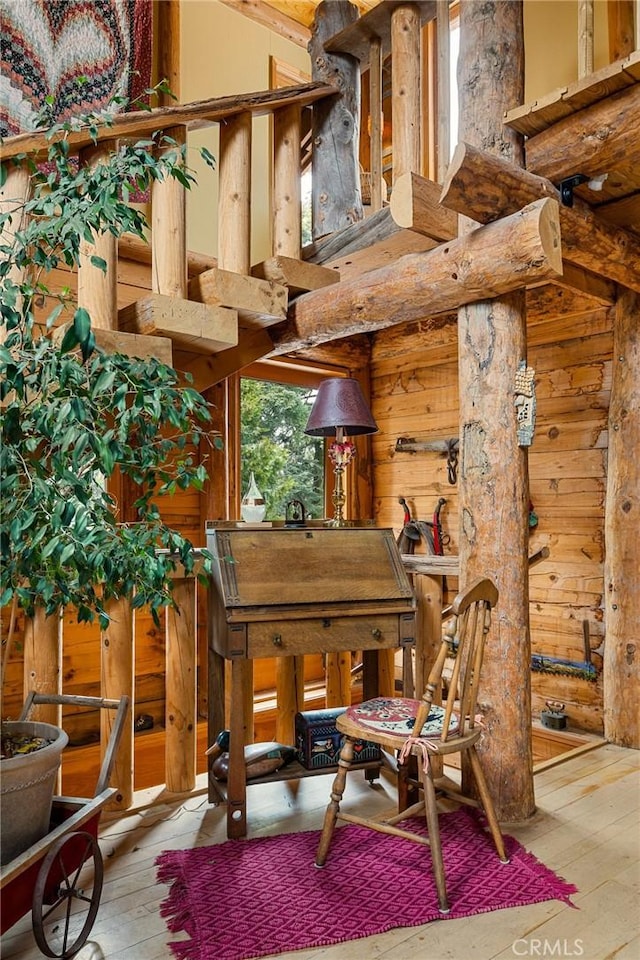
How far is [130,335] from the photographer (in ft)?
7.57

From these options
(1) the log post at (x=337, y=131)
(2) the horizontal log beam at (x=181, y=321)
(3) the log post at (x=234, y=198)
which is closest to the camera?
(2) the horizontal log beam at (x=181, y=321)

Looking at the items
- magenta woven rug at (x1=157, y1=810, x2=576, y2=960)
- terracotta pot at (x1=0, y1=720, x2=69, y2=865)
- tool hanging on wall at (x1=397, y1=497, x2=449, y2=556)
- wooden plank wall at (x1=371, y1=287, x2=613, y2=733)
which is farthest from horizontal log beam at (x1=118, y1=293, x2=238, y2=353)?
tool hanging on wall at (x1=397, y1=497, x2=449, y2=556)

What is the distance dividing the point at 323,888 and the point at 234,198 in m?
2.48

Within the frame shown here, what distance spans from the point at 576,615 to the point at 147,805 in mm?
2437

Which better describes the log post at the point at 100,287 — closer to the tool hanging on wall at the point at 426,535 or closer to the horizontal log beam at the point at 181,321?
the horizontal log beam at the point at 181,321

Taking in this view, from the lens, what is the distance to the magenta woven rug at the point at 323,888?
1.78m

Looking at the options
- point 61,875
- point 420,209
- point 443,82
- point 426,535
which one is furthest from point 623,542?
point 61,875

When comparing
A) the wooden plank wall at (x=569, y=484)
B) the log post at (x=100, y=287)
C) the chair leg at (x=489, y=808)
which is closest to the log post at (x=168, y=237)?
the log post at (x=100, y=287)

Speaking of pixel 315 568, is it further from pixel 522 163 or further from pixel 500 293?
A: pixel 522 163

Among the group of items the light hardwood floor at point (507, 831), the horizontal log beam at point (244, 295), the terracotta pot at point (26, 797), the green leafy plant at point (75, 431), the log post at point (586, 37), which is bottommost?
the light hardwood floor at point (507, 831)

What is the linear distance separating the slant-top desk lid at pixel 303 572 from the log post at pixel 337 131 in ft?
5.09

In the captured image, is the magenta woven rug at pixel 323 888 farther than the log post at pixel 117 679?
No

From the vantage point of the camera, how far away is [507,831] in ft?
7.73

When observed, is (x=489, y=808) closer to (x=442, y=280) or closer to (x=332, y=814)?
(x=332, y=814)
